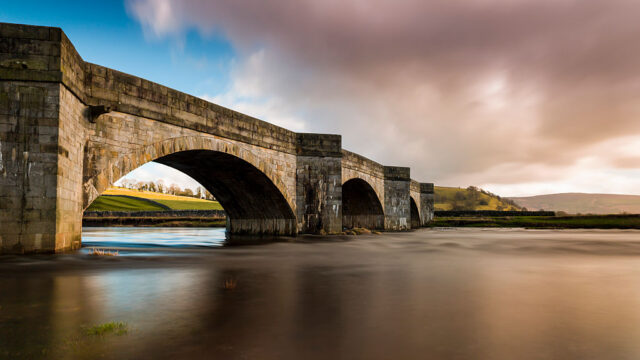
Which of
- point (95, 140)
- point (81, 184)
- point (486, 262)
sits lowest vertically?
point (486, 262)

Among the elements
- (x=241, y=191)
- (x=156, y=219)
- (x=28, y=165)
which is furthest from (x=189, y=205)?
(x=28, y=165)

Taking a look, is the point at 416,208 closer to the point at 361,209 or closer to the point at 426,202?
the point at 426,202

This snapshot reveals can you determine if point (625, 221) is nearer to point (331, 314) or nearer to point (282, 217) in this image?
point (282, 217)

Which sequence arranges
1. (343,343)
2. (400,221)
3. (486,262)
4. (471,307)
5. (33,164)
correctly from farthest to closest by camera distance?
(400,221)
(486,262)
(33,164)
(471,307)
(343,343)

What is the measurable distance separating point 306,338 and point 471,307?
111 inches

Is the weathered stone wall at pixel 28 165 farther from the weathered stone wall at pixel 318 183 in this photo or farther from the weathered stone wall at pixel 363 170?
the weathered stone wall at pixel 363 170

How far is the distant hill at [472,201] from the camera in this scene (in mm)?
121500

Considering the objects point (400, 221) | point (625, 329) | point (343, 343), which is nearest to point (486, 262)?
point (625, 329)

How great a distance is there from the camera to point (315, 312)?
6.06m

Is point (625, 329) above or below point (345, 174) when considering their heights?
below

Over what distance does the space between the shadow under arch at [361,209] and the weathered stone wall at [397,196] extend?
1.21m

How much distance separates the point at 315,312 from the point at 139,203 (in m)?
79.7

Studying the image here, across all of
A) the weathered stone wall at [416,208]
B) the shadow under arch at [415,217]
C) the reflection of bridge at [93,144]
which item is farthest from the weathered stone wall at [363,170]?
the shadow under arch at [415,217]

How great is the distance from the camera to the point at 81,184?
13.9m
